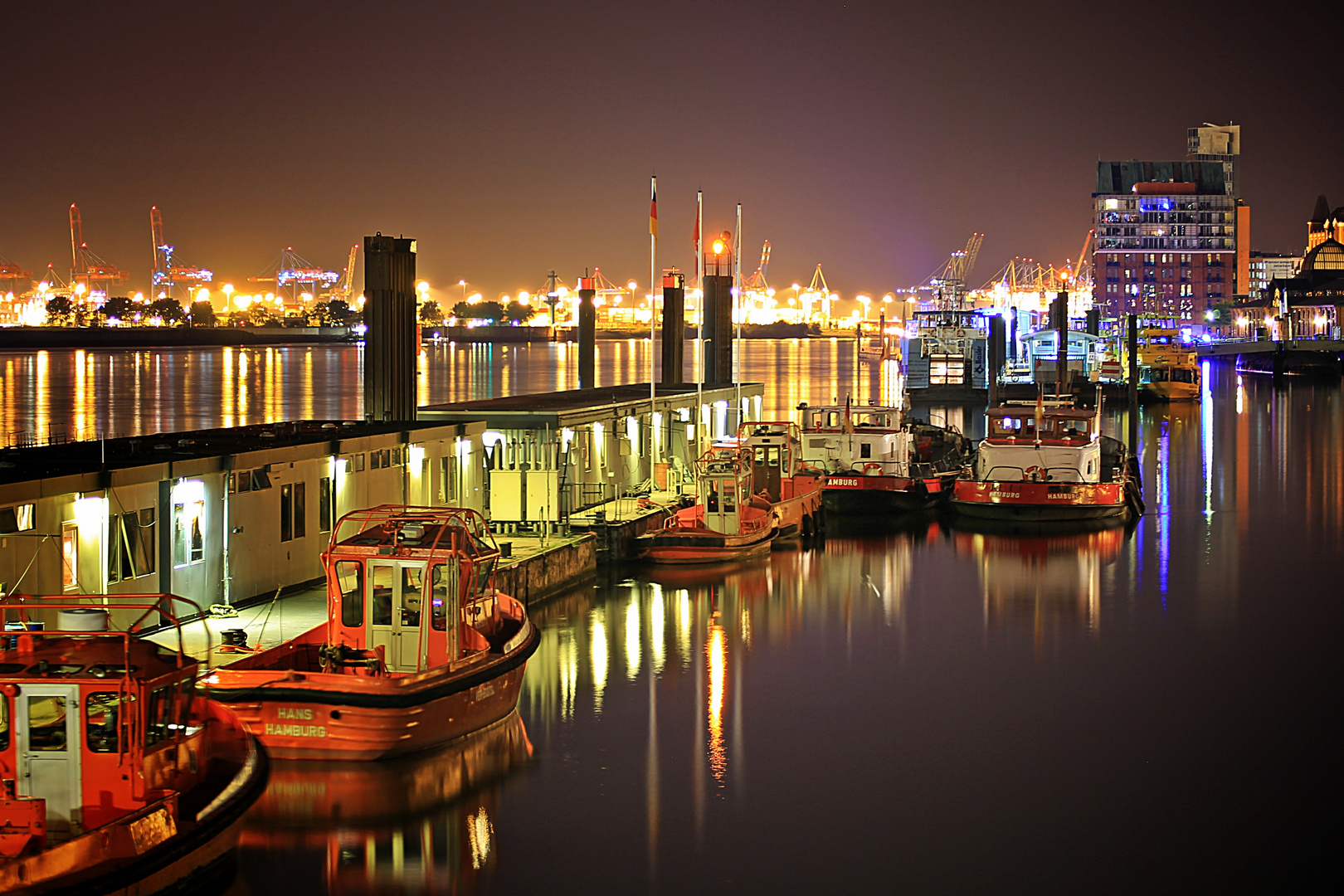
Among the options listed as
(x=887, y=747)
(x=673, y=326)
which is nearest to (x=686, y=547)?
(x=887, y=747)

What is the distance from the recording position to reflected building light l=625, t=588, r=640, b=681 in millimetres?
20016

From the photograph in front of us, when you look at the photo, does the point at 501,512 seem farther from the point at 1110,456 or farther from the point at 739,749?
the point at 1110,456

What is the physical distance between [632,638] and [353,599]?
315 inches

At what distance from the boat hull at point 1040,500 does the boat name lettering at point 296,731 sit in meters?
23.6

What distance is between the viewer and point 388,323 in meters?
23.3

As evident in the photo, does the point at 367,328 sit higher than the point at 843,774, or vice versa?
the point at 367,328

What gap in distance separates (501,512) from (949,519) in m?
14.8

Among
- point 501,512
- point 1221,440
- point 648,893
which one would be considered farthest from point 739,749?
point 1221,440

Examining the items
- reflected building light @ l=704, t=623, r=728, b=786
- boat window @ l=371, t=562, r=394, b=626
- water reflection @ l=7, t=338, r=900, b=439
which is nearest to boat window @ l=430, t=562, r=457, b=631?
boat window @ l=371, t=562, r=394, b=626

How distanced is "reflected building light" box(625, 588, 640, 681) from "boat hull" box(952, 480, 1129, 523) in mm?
12910

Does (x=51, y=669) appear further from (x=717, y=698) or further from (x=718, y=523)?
(x=718, y=523)

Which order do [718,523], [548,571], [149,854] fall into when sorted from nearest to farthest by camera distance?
A: [149,854]
[548,571]
[718,523]

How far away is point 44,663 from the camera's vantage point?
1004cm

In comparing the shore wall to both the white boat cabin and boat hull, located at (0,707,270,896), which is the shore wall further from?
the white boat cabin
